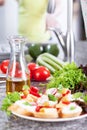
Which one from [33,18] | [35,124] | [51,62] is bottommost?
[35,124]

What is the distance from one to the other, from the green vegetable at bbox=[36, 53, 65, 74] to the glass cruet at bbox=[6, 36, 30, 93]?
380mm

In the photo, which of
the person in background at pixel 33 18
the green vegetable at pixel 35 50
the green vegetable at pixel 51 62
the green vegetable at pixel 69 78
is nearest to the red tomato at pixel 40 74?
the green vegetable at pixel 51 62

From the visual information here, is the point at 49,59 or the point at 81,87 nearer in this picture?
the point at 81,87

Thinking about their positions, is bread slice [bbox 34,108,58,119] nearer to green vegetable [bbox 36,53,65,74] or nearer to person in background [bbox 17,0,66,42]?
green vegetable [bbox 36,53,65,74]

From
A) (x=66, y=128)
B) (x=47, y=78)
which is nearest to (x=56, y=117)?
(x=66, y=128)

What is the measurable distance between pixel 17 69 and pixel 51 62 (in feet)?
1.46

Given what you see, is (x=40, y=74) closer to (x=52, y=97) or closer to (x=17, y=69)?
(x=17, y=69)

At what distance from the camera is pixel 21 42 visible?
1.41 m

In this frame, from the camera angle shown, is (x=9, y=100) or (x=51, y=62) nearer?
(x=9, y=100)

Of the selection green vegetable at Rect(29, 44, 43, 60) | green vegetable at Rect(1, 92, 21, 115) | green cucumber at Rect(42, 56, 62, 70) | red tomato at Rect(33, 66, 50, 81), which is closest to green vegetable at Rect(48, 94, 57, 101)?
green vegetable at Rect(1, 92, 21, 115)

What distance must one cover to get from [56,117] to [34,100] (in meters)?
0.12

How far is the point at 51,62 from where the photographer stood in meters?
1.86

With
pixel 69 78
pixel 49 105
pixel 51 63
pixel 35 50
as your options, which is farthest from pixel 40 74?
pixel 49 105

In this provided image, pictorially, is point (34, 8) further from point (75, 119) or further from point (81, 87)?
point (75, 119)
